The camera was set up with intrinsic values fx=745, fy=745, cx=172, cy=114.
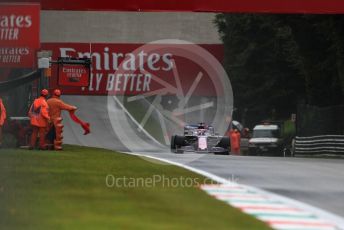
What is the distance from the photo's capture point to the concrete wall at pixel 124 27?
66500 millimetres

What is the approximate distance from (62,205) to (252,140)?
35.6m

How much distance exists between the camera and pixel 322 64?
1399 inches

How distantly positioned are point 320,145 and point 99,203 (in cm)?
2205

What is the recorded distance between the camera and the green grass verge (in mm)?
7672

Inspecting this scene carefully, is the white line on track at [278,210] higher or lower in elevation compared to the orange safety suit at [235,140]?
lower

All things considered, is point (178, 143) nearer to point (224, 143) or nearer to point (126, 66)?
point (224, 143)

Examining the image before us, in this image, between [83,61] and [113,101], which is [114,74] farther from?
[83,61]

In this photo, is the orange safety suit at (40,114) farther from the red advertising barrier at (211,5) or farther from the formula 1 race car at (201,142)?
the formula 1 race car at (201,142)

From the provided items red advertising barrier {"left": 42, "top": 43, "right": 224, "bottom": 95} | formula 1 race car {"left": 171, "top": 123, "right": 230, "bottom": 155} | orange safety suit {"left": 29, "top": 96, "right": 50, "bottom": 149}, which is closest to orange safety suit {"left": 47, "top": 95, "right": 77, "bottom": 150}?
orange safety suit {"left": 29, "top": 96, "right": 50, "bottom": 149}

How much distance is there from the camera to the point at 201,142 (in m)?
26.2

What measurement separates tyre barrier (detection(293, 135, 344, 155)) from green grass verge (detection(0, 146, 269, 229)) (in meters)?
15.8

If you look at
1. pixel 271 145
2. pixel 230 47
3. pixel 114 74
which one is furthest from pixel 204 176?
pixel 230 47

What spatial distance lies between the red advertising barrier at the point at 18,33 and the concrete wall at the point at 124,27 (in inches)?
1680

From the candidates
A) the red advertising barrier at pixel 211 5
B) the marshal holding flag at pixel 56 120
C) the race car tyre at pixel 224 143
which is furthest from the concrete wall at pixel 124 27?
the marshal holding flag at pixel 56 120
